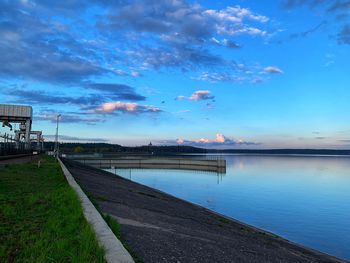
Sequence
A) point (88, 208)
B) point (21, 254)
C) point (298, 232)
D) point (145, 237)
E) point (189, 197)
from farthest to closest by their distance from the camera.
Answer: point (189, 197)
point (298, 232)
point (88, 208)
point (145, 237)
point (21, 254)

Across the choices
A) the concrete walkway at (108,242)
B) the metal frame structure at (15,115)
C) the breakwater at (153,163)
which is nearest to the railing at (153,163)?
the breakwater at (153,163)

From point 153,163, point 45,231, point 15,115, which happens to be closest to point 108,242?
point 45,231

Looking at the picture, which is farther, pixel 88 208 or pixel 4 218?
pixel 88 208

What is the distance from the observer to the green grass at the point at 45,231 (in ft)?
23.2

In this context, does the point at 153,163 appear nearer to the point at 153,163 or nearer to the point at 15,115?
the point at 153,163

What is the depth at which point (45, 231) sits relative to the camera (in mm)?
9172

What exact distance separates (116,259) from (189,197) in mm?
46295

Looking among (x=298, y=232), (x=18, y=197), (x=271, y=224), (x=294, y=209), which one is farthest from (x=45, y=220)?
(x=294, y=209)

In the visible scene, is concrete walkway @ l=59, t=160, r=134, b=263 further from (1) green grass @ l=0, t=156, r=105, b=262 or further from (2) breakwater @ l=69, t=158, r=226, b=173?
(2) breakwater @ l=69, t=158, r=226, b=173

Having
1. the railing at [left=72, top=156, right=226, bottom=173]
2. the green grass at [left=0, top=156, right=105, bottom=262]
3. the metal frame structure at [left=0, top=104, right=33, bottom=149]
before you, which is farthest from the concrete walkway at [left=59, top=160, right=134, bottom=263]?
the railing at [left=72, top=156, right=226, bottom=173]

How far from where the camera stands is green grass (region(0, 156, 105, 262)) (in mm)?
7078

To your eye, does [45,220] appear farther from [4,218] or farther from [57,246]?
[57,246]

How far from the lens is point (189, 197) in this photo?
171ft

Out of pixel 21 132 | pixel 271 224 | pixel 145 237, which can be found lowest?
pixel 271 224
